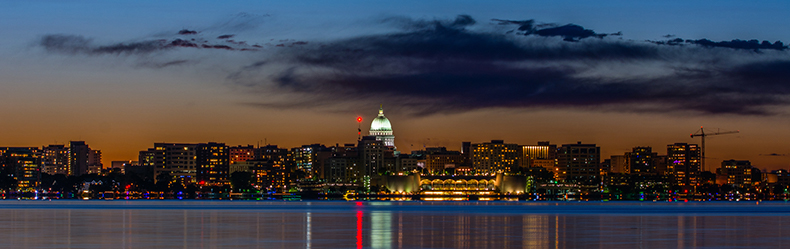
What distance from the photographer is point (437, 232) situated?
59.8m

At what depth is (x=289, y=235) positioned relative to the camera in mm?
55812

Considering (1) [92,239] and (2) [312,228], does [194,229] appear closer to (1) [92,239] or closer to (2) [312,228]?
(2) [312,228]

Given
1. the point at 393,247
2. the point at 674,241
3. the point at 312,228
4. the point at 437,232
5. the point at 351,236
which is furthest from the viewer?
the point at 312,228

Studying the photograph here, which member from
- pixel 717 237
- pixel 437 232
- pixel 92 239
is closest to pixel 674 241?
pixel 717 237

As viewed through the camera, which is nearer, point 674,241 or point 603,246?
point 603,246

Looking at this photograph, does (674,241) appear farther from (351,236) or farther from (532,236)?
(351,236)

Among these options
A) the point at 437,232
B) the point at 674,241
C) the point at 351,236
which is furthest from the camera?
the point at 437,232

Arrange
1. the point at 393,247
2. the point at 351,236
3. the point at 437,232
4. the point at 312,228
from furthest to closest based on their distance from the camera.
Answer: the point at 312,228 → the point at 437,232 → the point at 351,236 → the point at 393,247

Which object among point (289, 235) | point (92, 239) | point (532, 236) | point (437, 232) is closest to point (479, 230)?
point (437, 232)

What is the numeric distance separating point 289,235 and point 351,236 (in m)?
3.55

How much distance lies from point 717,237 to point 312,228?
80.9 ft

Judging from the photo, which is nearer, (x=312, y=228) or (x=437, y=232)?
(x=437, y=232)

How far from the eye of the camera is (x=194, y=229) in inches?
2489

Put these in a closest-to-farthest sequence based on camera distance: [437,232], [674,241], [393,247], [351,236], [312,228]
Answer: [393,247], [674,241], [351,236], [437,232], [312,228]
